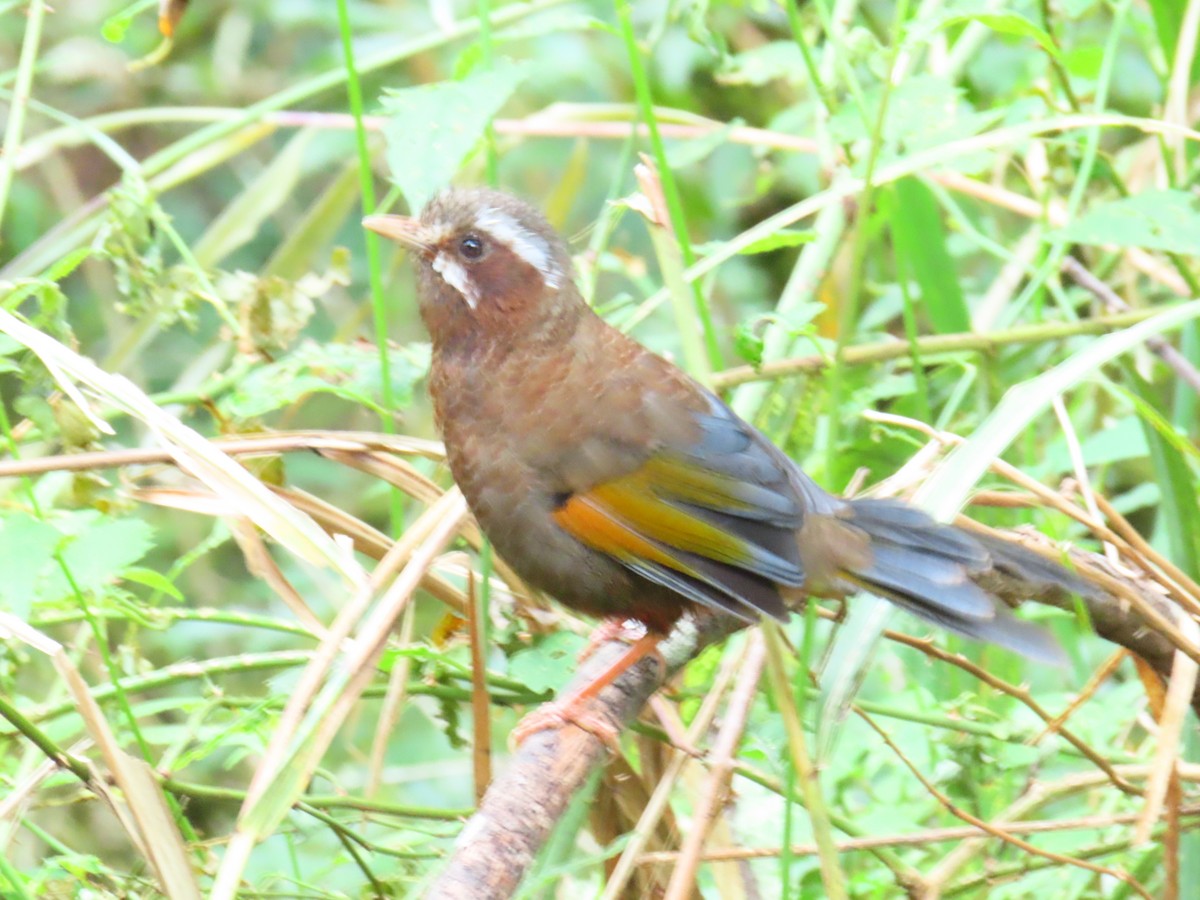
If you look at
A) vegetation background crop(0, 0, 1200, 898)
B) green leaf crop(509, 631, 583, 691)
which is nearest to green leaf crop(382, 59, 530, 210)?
vegetation background crop(0, 0, 1200, 898)

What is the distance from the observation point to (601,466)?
9.79 feet

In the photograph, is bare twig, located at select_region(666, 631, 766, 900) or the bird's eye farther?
the bird's eye

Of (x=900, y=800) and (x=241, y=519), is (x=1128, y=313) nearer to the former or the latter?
(x=900, y=800)

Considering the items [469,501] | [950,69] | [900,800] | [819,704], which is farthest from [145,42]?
[819,704]

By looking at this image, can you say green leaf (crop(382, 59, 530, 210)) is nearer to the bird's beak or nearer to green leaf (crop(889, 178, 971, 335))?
the bird's beak

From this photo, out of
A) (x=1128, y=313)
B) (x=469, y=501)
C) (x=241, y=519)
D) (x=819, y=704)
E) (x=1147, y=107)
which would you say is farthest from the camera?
(x=1147, y=107)

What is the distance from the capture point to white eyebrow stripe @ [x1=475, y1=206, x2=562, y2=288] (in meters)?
3.19

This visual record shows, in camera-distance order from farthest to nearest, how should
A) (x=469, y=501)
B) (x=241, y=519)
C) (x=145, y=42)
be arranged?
(x=145, y=42)
(x=469, y=501)
(x=241, y=519)

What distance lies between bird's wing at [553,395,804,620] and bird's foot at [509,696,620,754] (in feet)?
1.31

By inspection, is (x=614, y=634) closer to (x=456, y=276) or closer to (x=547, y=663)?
(x=547, y=663)

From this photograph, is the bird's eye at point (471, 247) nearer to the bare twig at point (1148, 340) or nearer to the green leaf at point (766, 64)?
the green leaf at point (766, 64)

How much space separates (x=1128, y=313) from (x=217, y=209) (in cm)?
470

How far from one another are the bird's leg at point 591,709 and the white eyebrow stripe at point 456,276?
811mm

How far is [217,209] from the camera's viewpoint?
7.05 meters
